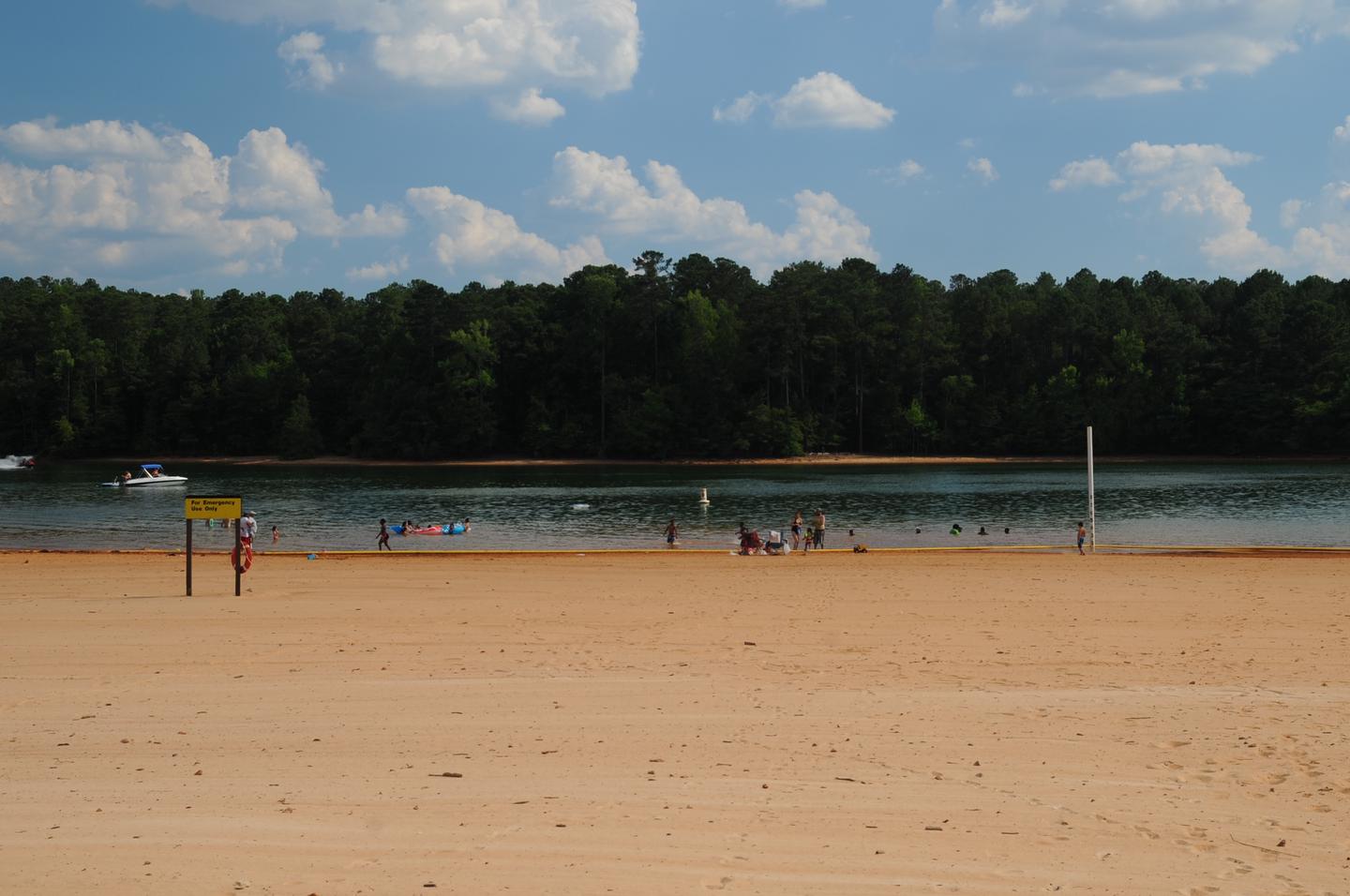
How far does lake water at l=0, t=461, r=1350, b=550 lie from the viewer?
121 feet

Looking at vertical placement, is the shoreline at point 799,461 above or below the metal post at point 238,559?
above

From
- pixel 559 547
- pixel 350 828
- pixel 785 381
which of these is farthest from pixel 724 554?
pixel 785 381

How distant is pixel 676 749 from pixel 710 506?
43.4 metres

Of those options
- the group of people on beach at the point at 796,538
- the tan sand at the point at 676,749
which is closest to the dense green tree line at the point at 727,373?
the group of people on beach at the point at 796,538

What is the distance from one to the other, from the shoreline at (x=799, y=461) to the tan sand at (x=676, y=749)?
8768cm

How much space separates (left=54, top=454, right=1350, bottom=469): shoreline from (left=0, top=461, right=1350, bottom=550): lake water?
36.6ft

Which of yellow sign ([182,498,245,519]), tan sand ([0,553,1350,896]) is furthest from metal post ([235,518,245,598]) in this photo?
tan sand ([0,553,1350,896])

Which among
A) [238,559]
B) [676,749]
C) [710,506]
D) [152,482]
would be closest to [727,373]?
[152,482]

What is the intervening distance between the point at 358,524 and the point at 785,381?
74.0 m

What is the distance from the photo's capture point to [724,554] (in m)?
30.3

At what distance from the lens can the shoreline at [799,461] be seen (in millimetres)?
100000

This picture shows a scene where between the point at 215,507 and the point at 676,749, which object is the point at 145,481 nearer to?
the point at 215,507

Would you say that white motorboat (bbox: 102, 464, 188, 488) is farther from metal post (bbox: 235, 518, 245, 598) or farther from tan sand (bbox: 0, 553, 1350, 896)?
tan sand (bbox: 0, 553, 1350, 896)

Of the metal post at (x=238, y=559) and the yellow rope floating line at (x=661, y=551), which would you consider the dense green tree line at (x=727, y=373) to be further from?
the metal post at (x=238, y=559)
